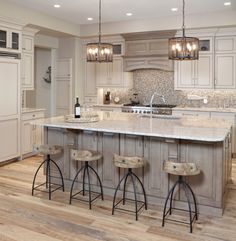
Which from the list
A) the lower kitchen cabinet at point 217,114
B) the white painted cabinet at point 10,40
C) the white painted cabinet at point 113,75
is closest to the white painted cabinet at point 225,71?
the lower kitchen cabinet at point 217,114

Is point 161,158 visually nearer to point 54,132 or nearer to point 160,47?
point 54,132

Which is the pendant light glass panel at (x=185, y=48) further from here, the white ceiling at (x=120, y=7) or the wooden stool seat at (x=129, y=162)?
the white ceiling at (x=120, y=7)

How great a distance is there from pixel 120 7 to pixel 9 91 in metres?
2.65

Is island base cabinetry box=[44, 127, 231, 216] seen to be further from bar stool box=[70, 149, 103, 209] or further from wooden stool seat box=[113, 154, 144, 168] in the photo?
wooden stool seat box=[113, 154, 144, 168]

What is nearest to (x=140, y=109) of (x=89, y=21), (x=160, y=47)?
(x=160, y=47)

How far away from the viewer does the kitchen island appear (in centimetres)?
348

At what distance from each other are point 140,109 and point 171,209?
355cm

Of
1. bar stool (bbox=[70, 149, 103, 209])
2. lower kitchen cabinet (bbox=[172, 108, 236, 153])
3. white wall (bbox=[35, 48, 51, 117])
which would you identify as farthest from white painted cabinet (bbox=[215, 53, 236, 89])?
white wall (bbox=[35, 48, 51, 117])

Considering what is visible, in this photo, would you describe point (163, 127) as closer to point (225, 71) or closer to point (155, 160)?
point (155, 160)

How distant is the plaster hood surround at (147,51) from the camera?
22.7ft

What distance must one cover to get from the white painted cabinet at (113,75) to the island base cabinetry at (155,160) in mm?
3414

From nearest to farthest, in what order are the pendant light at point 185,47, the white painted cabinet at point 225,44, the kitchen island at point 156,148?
the kitchen island at point 156,148 → the pendant light at point 185,47 → the white painted cabinet at point 225,44

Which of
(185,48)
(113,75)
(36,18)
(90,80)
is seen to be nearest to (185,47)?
(185,48)

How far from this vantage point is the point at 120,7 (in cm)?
588
